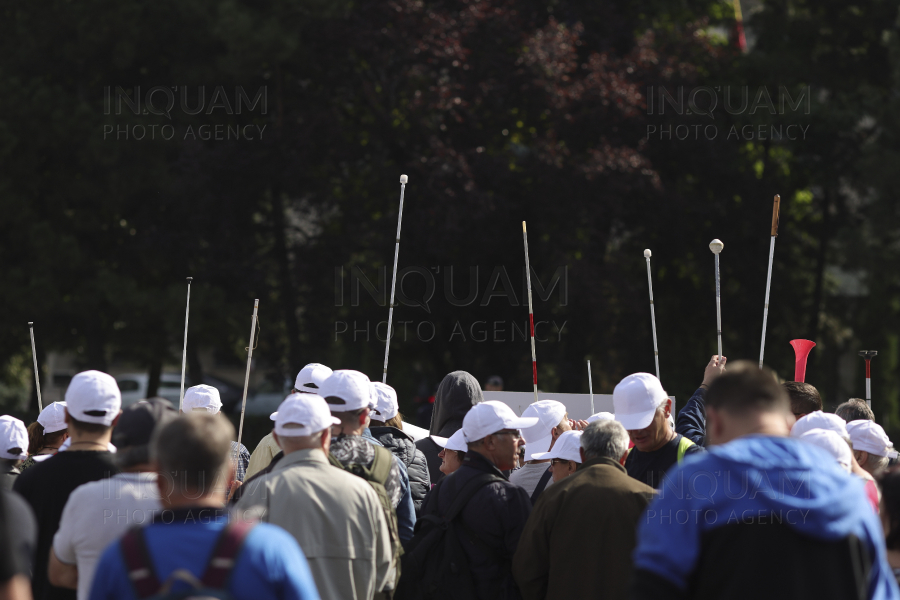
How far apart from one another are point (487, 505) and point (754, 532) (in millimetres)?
1983

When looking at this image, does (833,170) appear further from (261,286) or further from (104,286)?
(104,286)

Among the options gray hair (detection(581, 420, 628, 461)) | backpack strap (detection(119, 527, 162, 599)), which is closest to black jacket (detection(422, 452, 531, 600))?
gray hair (detection(581, 420, 628, 461))

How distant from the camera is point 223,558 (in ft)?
7.91

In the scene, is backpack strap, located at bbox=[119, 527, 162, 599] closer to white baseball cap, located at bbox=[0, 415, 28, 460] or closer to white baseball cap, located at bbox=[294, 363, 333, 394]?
white baseball cap, located at bbox=[0, 415, 28, 460]

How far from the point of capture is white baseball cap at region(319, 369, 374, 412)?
4410 millimetres

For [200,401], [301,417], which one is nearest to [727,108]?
[200,401]

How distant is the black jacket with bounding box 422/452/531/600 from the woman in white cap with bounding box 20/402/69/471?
7.33 feet

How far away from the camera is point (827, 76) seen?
18828mm

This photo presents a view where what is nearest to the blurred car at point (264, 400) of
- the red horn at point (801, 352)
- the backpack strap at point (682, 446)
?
the red horn at point (801, 352)

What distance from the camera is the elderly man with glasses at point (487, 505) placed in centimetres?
436

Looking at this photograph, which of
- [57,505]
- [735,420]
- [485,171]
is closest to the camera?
[735,420]

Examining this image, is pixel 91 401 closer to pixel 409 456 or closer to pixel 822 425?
pixel 409 456

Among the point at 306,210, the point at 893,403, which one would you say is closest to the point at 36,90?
the point at 306,210

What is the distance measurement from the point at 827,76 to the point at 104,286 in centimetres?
1346
